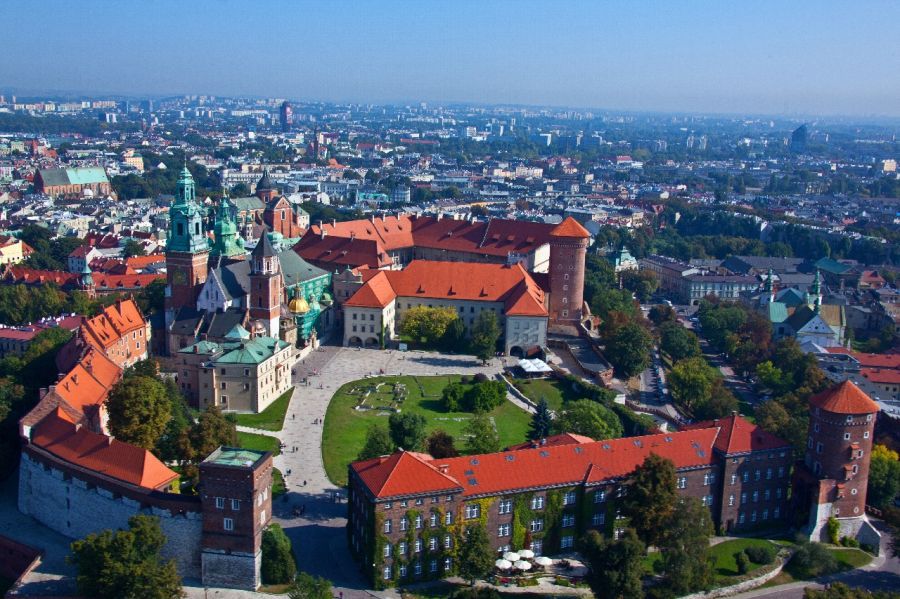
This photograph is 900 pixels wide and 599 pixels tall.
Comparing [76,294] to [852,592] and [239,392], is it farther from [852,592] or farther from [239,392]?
[852,592]

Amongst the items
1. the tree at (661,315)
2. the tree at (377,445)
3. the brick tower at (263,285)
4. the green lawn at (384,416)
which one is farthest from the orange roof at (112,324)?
the tree at (661,315)

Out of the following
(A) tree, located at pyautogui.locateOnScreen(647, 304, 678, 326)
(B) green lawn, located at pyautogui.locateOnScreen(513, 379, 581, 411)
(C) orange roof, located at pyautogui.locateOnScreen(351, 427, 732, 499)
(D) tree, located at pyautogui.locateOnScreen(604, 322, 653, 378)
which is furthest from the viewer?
(A) tree, located at pyautogui.locateOnScreen(647, 304, 678, 326)

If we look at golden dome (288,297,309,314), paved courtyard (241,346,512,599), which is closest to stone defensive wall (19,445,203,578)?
paved courtyard (241,346,512,599)

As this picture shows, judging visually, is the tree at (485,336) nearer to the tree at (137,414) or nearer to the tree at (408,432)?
the tree at (408,432)

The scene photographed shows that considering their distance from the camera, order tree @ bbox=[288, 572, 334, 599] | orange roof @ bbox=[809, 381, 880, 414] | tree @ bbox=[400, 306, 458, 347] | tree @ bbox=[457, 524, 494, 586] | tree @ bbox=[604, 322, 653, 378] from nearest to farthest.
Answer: tree @ bbox=[288, 572, 334, 599]
tree @ bbox=[457, 524, 494, 586]
orange roof @ bbox=[809, 381, 880, 414]
tree @ bbox=[604, 322, 653, 378]
tree @ bbox=[400, 306, 458, 347]

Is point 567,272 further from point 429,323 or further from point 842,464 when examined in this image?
point 842,464

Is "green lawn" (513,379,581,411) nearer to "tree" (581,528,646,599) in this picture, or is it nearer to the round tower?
the round tower

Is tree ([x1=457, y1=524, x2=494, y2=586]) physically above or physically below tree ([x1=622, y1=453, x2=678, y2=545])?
below

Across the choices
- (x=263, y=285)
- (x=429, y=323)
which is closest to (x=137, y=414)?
(x=263, y=285)
